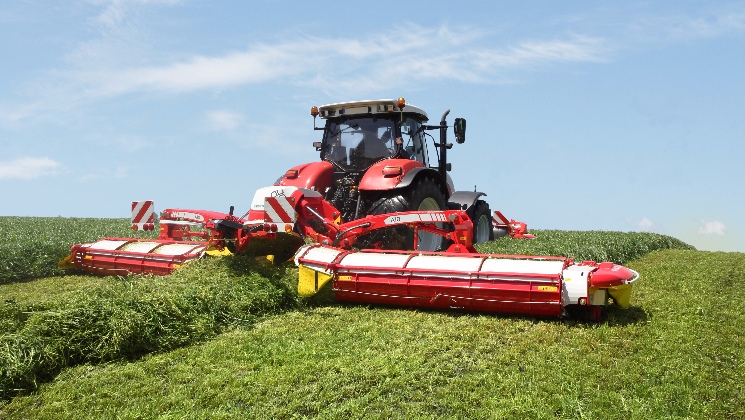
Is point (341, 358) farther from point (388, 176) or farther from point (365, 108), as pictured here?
point (365, 108)

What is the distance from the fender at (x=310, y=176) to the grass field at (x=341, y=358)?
2.35 meters

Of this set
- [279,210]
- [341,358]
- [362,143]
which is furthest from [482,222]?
[341,358]

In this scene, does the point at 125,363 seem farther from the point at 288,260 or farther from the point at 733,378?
the point at 733,378

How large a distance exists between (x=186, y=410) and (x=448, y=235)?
14.0 ft

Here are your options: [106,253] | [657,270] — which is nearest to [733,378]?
[657,270]

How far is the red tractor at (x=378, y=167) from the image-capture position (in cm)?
920

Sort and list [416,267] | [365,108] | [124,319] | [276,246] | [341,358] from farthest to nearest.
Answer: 1. [365,108]
2. [276,246]
3. [416,267]
4. [124,319]
5. [341,358]

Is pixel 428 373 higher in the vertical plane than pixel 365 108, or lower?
lower

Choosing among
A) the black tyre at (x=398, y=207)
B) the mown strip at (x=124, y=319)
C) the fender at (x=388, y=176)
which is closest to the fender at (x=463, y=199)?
the fender at (x=388, y=176)

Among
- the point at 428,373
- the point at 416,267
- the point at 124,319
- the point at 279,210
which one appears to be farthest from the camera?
the point at 279,210

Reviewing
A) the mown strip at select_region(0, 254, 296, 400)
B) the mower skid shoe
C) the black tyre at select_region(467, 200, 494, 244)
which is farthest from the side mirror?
the mown strip at select_region(0, 254, 296, 400)

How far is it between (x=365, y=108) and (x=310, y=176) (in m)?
1.59

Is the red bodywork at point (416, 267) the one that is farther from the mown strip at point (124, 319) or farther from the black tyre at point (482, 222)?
the black tyre at point (482, 222)

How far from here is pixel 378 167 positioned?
9.70m
